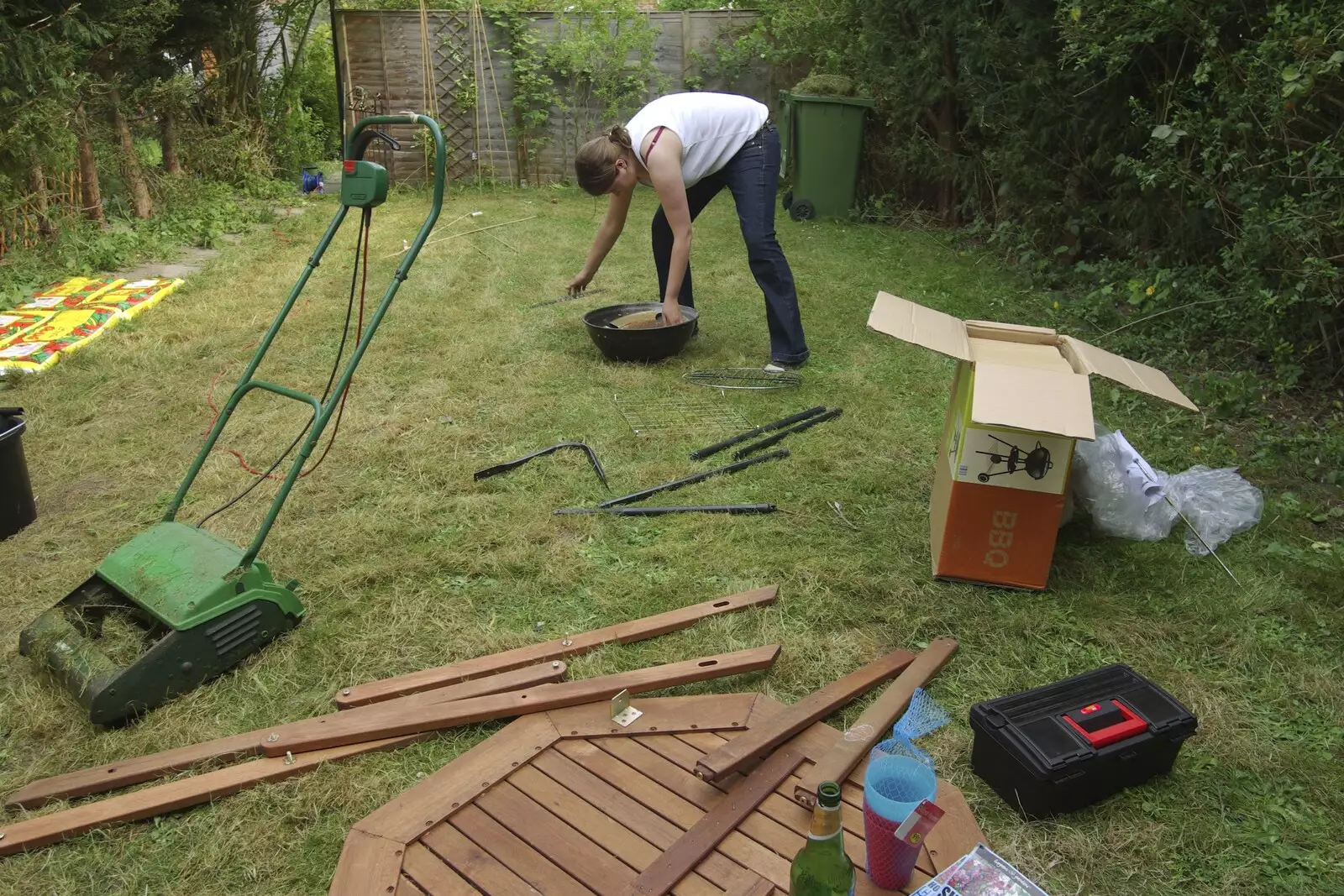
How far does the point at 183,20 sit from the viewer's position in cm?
796

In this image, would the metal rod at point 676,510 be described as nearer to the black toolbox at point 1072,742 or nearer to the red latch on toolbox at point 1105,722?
the black toolbox at point 1072,742

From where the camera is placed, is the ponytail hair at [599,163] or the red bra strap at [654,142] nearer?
the ponytail hair at [599,163]

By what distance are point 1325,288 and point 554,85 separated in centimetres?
810

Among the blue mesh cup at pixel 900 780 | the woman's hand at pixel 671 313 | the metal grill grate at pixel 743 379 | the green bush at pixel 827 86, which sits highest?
the green bush at pixel 827 86

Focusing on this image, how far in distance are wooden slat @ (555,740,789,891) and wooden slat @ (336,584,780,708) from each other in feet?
1.12

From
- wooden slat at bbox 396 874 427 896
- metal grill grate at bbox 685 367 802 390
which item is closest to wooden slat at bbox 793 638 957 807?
wooden slat at bbox 396 874 427 896

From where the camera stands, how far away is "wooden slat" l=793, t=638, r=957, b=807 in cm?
203

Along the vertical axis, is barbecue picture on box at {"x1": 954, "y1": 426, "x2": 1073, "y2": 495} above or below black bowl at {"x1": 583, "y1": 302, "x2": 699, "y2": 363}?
above

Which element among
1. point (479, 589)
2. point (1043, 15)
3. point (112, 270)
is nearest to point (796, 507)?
point (479, 589)

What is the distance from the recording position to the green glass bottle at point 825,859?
5.07ft

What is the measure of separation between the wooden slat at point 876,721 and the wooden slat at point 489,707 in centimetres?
32

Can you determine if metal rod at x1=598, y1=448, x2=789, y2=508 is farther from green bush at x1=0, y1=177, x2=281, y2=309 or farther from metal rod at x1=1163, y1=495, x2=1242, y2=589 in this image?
green bush at x1=0, y1=177, x2=281, y2=309

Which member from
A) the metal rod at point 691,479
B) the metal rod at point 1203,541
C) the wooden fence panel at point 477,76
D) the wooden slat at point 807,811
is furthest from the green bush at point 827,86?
the wooden slat at point 807,811

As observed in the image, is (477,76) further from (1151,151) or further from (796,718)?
(796,718)
